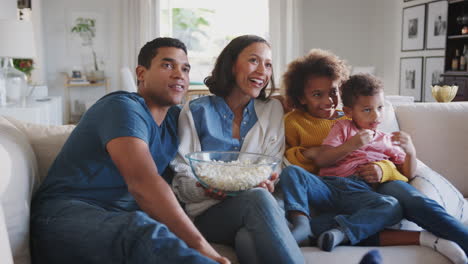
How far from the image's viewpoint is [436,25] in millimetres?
6004

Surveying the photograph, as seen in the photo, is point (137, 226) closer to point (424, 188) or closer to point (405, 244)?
point (405, 244)

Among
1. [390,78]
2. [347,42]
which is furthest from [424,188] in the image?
[347,42]

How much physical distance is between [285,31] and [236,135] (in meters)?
5.93

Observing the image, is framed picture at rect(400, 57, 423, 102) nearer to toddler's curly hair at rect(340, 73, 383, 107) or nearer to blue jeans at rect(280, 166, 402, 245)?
toddler's curly hair at rect(340, 73, 383, 107)

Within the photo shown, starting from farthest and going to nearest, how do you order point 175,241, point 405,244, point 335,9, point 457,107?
point 335,9 < point 457,107 < point 405,244 < point 175,241

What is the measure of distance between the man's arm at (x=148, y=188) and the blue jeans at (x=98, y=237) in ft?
0.15

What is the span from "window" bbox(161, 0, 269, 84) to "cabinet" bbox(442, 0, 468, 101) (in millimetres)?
3297

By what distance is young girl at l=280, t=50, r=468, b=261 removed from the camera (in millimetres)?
1586

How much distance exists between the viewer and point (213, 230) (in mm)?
1613

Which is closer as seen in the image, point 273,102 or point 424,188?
point 424,188

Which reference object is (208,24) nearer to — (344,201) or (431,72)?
(431,72)

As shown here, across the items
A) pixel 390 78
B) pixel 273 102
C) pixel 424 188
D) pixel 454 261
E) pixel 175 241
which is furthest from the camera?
pixel 390 78

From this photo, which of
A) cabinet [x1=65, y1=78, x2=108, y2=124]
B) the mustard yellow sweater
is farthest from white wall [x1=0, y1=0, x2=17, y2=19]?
the mustard yellow sweater

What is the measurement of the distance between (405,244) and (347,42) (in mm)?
6530
